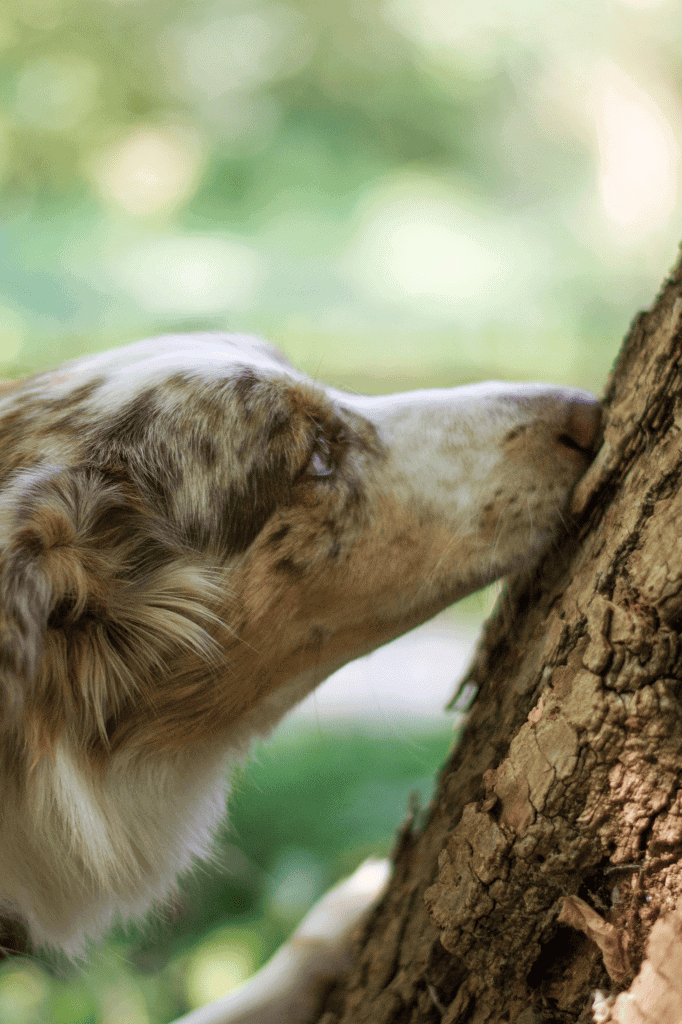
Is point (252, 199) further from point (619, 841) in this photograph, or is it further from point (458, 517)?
point (619, 841)

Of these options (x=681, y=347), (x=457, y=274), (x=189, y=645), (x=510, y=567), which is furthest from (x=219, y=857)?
(x=457, y=274)

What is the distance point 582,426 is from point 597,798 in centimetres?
59

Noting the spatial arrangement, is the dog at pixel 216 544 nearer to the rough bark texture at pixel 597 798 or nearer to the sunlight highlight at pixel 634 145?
the rough bark texture at pixel 597 798

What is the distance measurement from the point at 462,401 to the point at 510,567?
308mm

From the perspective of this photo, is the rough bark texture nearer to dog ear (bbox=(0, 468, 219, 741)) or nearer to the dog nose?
the dog nose

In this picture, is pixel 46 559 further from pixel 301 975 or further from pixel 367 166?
pixel 367 166

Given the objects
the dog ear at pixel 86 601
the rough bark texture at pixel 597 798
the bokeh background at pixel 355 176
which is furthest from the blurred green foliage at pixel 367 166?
the rough bark texture at pixel 597 798

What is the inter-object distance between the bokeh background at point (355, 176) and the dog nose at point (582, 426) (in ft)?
8.23

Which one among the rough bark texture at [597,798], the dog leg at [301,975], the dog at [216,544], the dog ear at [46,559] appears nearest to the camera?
the rough bark texture at [597,798]

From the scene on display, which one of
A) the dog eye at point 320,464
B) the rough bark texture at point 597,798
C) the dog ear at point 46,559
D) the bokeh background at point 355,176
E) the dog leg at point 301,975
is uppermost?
the bokeh background at point 355,176

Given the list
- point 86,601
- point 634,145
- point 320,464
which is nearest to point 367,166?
point 634,145

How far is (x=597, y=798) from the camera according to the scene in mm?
1004

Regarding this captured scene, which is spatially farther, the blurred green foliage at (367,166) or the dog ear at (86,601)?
the blurred green foliage at (367,166)

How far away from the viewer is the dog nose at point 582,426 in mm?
1349
